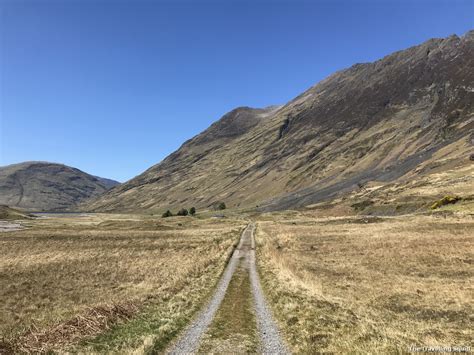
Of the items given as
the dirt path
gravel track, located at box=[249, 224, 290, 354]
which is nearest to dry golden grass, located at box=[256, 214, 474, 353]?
gravel track, located at box=[249, 224, 290, 354]

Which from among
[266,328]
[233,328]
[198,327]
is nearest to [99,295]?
[198,327]

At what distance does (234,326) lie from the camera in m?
16.5

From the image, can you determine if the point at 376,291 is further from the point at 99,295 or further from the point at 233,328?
the point at 99,295

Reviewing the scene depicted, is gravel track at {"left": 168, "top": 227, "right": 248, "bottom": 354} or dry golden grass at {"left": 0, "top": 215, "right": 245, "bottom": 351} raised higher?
dry golden grass at {"left": 0, "top": 215, "right": 245, "bottom": 351}

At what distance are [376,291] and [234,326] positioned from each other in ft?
42.8

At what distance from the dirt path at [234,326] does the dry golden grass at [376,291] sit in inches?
31.1

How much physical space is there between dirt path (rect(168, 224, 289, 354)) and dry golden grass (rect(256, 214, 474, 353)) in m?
0.79

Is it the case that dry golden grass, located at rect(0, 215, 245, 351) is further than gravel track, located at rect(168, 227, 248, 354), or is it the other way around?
dry golden grass, located at rect(0, 215, 245, 351)

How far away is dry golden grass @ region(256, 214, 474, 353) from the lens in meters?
14.9

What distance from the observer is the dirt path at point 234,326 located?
14000 millimetres

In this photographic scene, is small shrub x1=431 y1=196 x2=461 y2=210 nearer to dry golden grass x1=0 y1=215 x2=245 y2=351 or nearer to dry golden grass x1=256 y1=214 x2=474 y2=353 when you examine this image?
dry golden grass x1=256 y1=214 x2=474 y2=353

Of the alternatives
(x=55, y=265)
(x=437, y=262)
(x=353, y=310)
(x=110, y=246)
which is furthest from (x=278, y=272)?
(x=110, y=246)

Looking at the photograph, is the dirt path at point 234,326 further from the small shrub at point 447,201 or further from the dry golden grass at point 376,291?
the small shrub at point 447,201

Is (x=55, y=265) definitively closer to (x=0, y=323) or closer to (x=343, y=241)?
(x=0, y=323)
